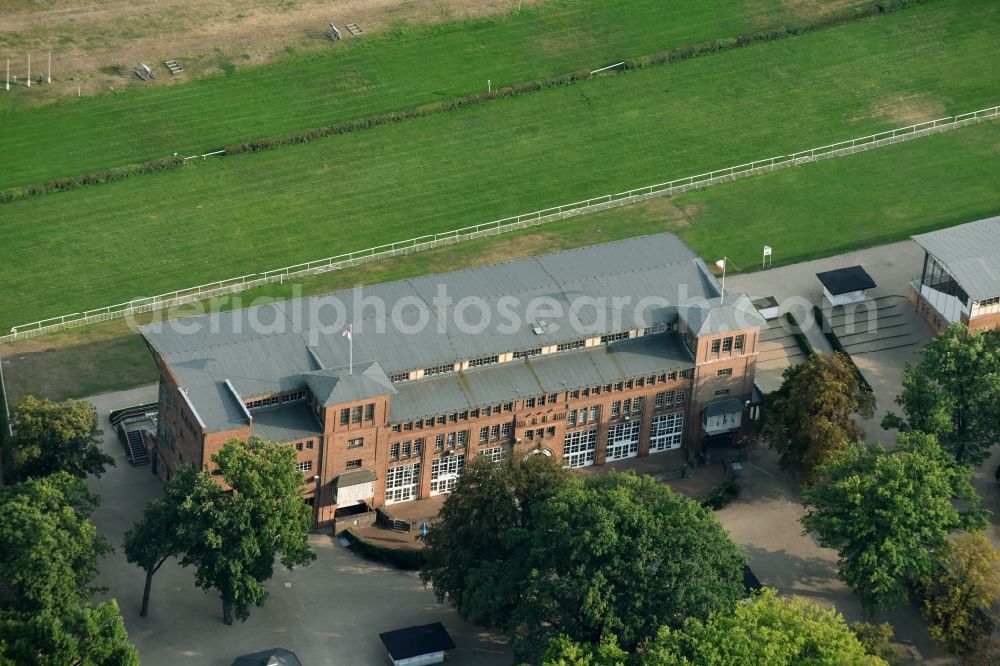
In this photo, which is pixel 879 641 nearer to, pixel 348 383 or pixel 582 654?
pixel 582 654

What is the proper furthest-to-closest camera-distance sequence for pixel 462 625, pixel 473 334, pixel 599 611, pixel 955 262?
1. pixel 955 262
2. pixel 473 334
3. pixel 462 625
4. pixel 599 611

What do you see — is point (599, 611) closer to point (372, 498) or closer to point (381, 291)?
point (372, 498)

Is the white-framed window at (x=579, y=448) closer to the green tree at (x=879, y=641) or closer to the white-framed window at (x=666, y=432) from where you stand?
the white-framed window at (x=666, y=432)

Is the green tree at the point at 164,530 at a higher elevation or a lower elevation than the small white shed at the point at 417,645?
higher

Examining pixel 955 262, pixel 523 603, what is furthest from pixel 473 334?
pixel 955 262

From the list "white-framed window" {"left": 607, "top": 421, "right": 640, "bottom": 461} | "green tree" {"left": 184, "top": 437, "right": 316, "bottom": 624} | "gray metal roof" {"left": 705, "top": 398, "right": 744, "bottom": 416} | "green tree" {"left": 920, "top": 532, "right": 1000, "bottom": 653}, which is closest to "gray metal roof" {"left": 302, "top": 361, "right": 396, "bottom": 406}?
"green tree" {"left": 184, "top": 437, "right": 316, "bottom": 624}

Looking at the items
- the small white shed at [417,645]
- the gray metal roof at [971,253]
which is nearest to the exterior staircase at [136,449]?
the small white shed at [417,645]
